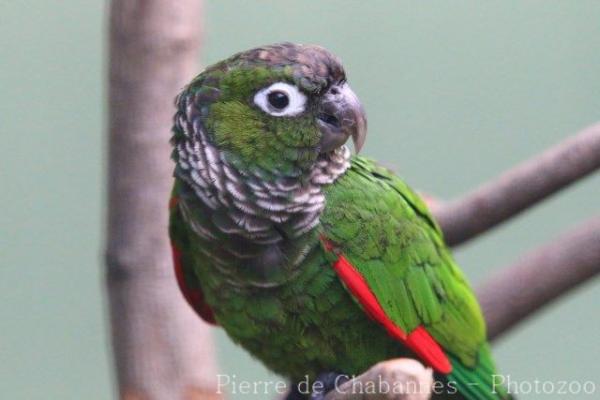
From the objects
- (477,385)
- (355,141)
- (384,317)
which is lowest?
(477,385)

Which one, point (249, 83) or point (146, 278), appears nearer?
point (249, 83)

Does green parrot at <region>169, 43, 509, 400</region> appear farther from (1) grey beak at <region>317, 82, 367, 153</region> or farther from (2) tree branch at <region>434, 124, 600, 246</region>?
(2) tree branch at <region>434, 124, 600, 246</region>

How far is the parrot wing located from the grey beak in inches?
9.2

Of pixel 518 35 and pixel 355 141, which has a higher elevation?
pixel 518 35

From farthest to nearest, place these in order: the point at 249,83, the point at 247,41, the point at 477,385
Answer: the point at 247,41 < the point at 477,385 < the point at 249,83

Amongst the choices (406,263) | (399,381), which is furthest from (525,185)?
(399,381)

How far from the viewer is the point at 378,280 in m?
1.14

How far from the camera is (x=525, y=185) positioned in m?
1.35

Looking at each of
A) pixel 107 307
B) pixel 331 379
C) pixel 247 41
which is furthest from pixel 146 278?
pixel 247 41

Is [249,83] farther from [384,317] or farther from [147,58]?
[384,317]

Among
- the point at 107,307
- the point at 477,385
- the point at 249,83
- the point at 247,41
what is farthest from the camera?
the point at 247,41

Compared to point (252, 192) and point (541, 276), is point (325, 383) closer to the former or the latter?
point (252, 192)

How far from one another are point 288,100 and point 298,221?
0.15 m

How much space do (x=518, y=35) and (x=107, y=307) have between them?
1.30 m
